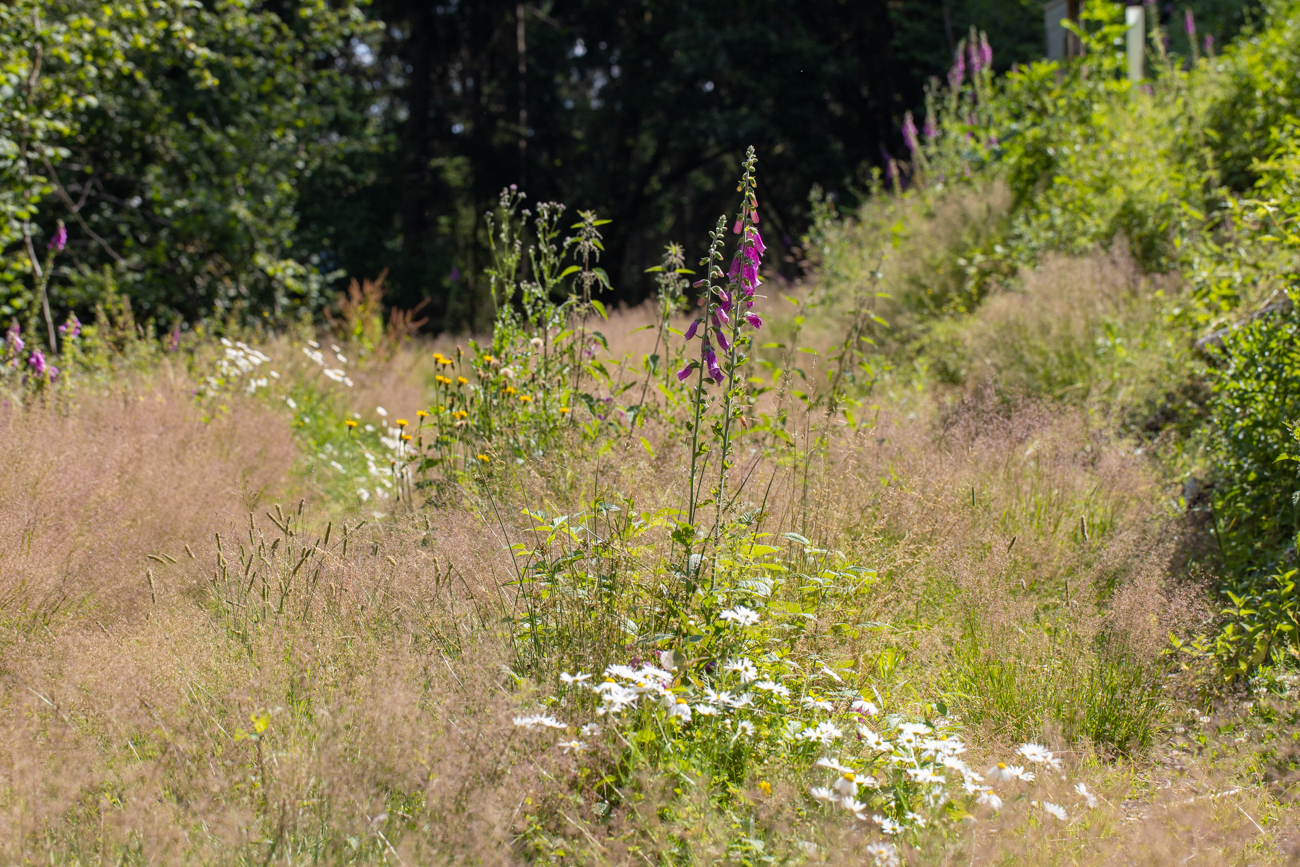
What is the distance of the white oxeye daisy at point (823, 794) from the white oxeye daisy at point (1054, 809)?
18.5 inches

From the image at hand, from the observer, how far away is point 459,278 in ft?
52.4

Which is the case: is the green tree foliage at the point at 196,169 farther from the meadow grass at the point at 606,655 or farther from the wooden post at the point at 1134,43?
the wooden post at the point at 1134,43

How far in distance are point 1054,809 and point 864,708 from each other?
46 cm

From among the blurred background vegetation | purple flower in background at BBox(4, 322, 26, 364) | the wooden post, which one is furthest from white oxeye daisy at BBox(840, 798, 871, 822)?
the wooden post

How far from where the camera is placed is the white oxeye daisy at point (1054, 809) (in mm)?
1972

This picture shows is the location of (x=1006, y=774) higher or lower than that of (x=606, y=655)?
lower

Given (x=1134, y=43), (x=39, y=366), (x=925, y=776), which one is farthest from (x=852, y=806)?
(x=1134, y=43)

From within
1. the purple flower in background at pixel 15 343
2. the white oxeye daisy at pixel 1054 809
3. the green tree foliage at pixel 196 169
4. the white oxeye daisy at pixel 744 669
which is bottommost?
the white oxeye daisy at pixel 1054 809

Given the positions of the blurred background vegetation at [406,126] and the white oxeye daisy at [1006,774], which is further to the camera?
the blurred background vegetation at [406,126]

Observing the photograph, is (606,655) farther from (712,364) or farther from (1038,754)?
(1038,754)

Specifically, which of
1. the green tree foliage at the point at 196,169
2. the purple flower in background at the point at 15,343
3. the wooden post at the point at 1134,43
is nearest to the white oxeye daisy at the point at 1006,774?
the purple flower in background at the point at 15,343

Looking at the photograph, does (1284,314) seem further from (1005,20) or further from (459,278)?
(459,278)

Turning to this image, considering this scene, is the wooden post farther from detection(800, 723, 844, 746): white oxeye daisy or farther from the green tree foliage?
the green tree foliage

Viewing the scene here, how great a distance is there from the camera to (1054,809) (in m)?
1.98
